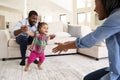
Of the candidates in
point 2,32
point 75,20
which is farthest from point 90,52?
point 75,20

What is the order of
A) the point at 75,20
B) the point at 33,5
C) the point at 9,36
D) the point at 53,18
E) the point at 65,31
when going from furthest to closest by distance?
the point at 53,18 → the point at 33,5 → the point at 75,20 → the point at 65,31 → the point at 9,36

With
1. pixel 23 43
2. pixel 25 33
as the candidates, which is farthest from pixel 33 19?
pixel 23 43

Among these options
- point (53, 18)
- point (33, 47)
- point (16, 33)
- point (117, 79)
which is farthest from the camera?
point (53, 18)

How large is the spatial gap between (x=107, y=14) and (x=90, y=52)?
2671 millimetres

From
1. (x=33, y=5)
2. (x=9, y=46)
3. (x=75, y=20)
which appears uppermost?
(x=33, y=5)

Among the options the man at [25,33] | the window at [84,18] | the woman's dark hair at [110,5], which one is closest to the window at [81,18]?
the window at [84,18]

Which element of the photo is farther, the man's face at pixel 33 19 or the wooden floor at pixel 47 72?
the man's face at pixel 33 19

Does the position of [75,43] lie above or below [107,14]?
below

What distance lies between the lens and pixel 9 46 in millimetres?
3418

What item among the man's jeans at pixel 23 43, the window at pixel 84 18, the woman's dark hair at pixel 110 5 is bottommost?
the man's jeans at pixel 23 43

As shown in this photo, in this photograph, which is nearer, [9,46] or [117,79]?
[117,79]

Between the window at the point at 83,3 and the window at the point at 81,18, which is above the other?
the window at the point at 83,3

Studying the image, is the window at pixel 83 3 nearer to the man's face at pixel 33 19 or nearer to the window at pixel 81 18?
the window at pixel 81 18

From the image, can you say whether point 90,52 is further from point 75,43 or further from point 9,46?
point 75,43
